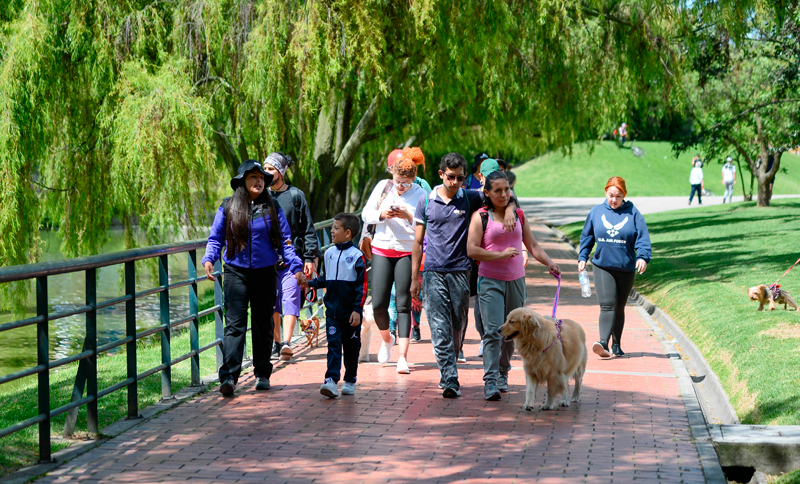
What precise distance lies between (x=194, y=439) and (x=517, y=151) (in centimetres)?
1984

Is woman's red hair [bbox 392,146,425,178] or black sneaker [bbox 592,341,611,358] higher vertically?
woman's red hair [bbox 392,146,425,178]

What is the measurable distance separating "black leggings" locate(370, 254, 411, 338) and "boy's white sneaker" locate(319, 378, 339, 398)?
1.13m

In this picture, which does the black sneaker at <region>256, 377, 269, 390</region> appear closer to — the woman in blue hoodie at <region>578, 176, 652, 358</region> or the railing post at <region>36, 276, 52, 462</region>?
the railing post at <region>36, 276, 52, 462</region>

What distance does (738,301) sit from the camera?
1209cm

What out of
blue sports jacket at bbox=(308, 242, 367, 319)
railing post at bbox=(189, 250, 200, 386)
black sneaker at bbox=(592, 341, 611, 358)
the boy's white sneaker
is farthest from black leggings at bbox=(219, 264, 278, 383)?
black sneaker at bbox=(592, 341, 611, 358)

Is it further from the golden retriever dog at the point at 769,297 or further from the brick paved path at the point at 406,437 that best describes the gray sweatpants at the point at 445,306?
the golden retriever dog at the point at 769,297

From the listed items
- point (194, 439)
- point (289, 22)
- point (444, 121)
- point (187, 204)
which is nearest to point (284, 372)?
point (194, 439)

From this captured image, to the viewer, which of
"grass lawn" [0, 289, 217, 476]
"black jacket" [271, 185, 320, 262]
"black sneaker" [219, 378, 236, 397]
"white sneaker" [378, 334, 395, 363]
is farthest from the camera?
"white sneaker" [378, 334, 395, 363]

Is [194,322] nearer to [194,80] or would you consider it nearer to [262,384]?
[262,384]

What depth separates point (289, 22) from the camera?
12383 mm

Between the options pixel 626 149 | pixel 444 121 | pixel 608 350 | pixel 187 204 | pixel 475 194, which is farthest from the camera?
pixel 626 149

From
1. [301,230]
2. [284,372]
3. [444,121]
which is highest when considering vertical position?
[444,121]

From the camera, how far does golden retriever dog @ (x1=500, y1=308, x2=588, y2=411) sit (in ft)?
22.0

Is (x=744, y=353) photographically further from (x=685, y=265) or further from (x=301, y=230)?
(x=685, y=265)
